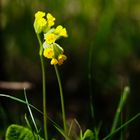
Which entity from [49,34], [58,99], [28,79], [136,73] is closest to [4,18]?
[28,79]

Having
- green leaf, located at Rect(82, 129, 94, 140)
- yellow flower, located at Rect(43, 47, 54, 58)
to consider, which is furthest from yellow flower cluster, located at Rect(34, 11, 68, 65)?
green leaf, located at Rect(82, 129, 94, 140)

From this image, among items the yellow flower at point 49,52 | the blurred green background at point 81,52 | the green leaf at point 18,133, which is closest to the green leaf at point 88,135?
the green leaf at point 18,133

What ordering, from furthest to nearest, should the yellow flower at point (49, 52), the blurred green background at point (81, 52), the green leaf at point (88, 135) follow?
the blurred green background at point (81, 52), the green leaf at point (88, 135), the yellow flower at point (49, 52)

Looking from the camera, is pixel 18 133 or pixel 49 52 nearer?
pixel 49 52

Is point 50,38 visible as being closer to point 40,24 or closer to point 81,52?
point 40,24

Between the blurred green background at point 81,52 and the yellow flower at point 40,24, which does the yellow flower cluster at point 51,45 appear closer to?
the yellow flower at point 40,24

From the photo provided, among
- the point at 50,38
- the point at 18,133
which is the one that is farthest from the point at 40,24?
the point at 18,133

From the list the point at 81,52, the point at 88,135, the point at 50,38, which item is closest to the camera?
the point at 50,38
